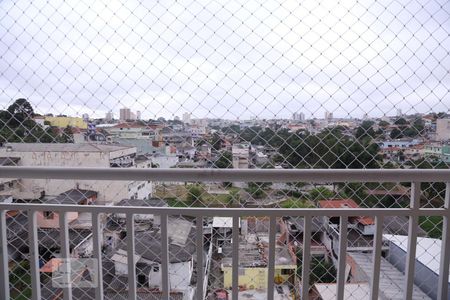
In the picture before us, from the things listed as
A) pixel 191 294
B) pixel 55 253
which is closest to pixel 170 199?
pixel 191 294

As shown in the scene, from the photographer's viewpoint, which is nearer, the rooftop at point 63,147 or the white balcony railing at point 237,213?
the white balcony railing at point 237,213

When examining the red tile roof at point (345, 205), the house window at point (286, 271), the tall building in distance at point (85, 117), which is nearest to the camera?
the red tile roof at point (345, 205)

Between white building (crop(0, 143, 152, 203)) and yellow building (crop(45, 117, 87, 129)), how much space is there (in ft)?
0.39

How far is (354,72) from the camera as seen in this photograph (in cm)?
150

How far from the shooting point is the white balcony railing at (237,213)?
127cm

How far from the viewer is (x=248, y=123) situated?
4.86 ft

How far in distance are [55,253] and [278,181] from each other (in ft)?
3.25

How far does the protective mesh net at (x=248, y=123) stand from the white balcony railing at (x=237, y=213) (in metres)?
0.08

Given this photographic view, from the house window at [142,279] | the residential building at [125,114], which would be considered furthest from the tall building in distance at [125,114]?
the house window at [142,279]

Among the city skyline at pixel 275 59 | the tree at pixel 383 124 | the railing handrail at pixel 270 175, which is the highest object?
the city skyline at pixel 275 59

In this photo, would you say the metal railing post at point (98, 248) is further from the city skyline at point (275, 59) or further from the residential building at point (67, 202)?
the city skyline at point (275, 59)

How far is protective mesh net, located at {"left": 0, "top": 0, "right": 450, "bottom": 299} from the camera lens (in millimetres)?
1439

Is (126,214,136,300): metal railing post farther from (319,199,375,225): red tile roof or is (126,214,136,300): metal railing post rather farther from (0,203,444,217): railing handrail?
(319,199,375,225): red tile roof

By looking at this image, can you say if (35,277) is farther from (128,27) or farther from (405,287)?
(405,287)
